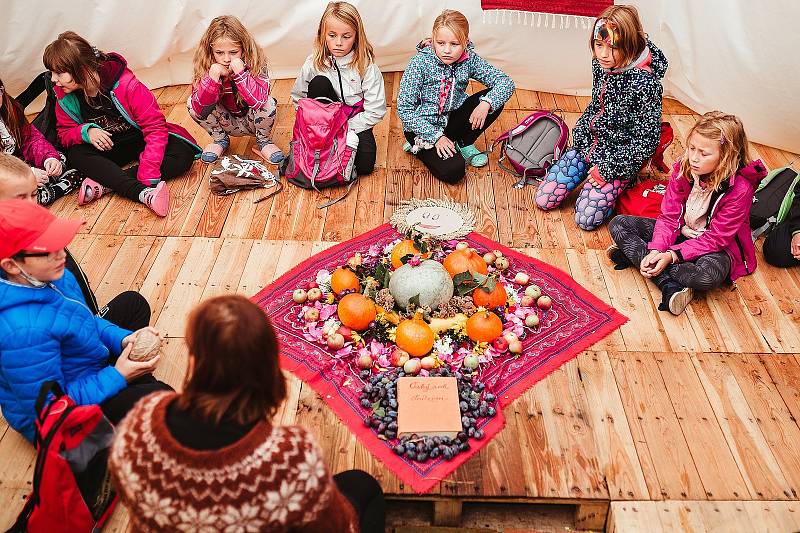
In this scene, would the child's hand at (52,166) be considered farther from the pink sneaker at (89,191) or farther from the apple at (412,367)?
the apple at (412,367)

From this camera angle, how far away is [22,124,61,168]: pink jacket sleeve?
3.42 metres

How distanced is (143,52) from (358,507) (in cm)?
343

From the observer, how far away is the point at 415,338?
8.30 feet

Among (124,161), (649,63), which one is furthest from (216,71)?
(649,63)

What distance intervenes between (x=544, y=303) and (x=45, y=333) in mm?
1746

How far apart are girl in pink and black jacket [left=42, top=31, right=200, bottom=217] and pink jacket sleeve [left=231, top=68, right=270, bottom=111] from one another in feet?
1.40

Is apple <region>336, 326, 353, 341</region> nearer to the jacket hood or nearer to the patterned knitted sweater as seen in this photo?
the patterned knitted sweater

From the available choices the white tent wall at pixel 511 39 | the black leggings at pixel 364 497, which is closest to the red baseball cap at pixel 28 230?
the black leggings at pixel 364 497

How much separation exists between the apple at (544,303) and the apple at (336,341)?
0.79 meters

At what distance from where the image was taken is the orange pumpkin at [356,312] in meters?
2.63

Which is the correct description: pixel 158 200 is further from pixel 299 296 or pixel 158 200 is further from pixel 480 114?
pixel 480 114

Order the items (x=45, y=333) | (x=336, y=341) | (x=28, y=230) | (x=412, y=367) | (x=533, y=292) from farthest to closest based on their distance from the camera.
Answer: (x=533, y=292) < (x=336, y=341) < (x=412, y=367) < (x=45, y=333) < (x=28, y=230)

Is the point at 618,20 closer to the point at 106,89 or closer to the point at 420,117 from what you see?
the point at 420,117

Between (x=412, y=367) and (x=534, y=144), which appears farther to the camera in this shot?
(x=534, y=144)
